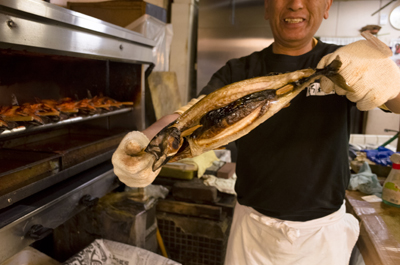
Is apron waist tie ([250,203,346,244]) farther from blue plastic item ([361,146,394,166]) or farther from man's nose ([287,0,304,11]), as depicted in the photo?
blue plastic item ([361,146,394,166])

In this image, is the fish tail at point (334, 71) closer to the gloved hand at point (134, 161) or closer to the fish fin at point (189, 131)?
the fish fin at point (189, 131)

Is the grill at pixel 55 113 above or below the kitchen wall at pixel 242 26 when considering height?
below

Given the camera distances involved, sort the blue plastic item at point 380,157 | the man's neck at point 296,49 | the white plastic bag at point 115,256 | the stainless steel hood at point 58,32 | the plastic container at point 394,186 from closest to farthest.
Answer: the stainless steel hood at point 58,32 < the man's neck at point 296,49 < the white plastic bag at point 115,256 < the plastic container at point 394,186 < the blue plastic item at point 380,157

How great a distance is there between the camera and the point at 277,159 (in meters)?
1.74

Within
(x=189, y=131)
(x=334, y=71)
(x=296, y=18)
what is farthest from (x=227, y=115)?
(x=296, y=18)

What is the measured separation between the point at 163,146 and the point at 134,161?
0.16 metres

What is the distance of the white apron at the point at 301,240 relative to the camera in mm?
1719

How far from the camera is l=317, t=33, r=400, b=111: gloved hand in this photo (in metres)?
1.23

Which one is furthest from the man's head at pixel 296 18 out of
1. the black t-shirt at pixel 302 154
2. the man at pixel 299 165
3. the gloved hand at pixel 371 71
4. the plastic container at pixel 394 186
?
the plastic container at pixel 394 186

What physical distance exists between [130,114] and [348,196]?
222 centimetres

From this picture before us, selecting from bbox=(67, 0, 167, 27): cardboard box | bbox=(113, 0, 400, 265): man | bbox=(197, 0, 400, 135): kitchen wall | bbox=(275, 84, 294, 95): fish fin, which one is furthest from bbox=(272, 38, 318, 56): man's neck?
bbox=(197, 0, 400, 135): kitchen wall

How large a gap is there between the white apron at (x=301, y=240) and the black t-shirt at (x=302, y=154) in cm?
6

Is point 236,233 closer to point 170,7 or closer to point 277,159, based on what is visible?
point 277,159

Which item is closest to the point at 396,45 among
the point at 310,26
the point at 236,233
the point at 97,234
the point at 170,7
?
the point at 170,7
